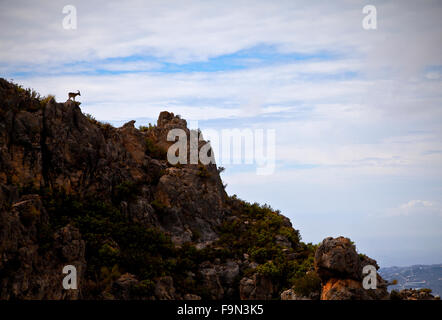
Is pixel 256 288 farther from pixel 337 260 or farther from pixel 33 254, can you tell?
pixel 33 254

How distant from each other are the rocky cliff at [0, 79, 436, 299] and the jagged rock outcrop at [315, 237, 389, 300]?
0.22 ft

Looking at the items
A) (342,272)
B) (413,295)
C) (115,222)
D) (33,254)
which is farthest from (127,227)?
(413,295)

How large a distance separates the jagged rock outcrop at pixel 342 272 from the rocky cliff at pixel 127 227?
66mm

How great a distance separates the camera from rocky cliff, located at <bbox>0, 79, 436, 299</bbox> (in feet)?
98.6

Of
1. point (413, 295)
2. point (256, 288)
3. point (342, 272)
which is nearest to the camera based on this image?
point (342, 272)

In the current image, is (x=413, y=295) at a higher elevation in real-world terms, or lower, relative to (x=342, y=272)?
lower

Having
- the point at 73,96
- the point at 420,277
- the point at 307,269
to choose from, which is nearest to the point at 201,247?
the point at 307,269

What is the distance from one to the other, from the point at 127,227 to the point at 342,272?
15223 mm

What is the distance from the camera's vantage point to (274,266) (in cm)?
3812

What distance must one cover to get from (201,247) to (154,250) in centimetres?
422

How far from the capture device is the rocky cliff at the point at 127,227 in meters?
30.0

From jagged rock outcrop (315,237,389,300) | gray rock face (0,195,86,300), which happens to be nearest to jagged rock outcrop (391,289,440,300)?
jagged rock outcrop (315,237,389,300)

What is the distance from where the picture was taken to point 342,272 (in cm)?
2997

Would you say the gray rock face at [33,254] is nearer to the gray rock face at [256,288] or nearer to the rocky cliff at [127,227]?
the rocky cliff at [127,227]
